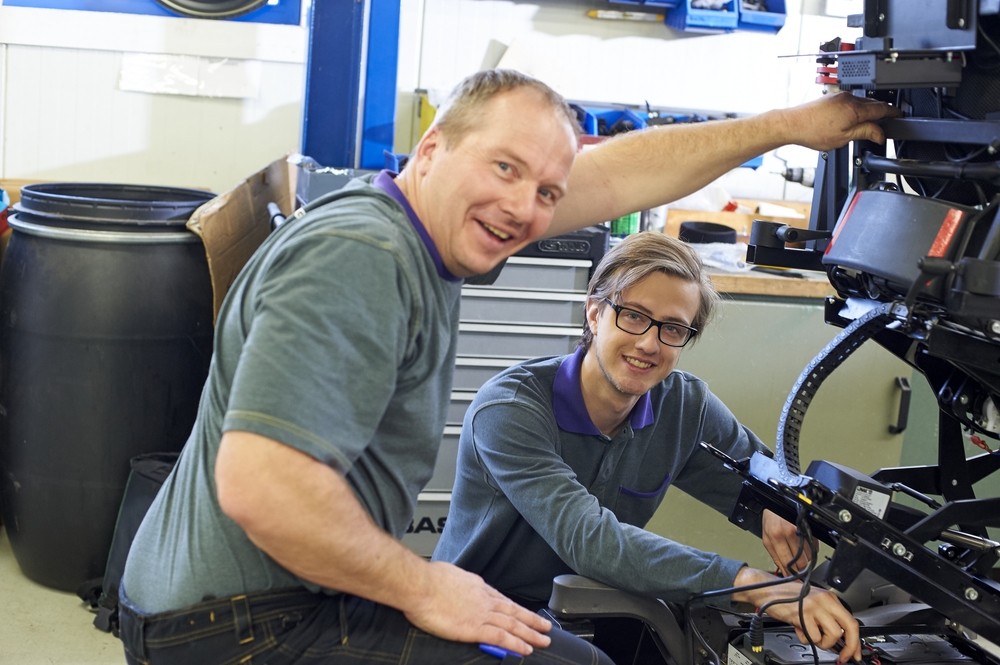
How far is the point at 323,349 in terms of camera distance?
0.83m

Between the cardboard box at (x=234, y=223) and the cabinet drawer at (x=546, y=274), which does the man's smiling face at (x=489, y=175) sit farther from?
the cardboard box at (x=234, y=223)

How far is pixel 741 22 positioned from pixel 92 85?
224cm

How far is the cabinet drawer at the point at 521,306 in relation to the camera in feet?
7.86

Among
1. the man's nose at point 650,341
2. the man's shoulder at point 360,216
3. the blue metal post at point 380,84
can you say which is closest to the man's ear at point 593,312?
the man's nose at point 650,341

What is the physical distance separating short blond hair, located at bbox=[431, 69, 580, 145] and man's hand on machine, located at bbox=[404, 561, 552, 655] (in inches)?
18.9

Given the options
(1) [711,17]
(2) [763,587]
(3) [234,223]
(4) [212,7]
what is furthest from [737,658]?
(4) [212,7]

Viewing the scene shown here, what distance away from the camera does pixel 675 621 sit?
3.91 ft

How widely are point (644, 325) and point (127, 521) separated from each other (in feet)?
4.87

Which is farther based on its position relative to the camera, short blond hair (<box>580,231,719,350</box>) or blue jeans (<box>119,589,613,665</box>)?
short blond hair (<box>580,231,719,350</box>)

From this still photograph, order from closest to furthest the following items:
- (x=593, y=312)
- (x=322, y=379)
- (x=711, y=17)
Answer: (x=322, y=379)
(x=593, y=312)
(x=711, y=17)

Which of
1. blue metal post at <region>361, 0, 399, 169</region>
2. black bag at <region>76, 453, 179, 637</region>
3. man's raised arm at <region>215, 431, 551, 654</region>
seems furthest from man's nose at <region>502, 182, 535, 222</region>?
blue metal post at <region>361, 0, 399, 169</region>

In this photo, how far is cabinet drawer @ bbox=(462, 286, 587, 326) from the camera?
240cm

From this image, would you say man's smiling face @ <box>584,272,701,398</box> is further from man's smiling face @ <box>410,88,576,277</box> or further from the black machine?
man's smiling face @ <box>410,88,576,277</box>

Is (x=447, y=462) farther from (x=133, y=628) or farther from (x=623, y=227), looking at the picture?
(x=133, y=628)
